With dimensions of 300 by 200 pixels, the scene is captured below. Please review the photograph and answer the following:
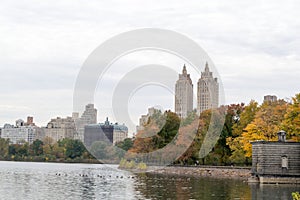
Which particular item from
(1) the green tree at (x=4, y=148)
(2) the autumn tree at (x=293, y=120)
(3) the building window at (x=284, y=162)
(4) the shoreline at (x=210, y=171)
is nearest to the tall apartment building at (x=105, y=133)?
(1) the green tree at (x=4, y=148)

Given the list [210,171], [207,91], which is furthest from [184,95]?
[210,171]

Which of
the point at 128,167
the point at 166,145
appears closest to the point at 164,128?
the point at 166,145

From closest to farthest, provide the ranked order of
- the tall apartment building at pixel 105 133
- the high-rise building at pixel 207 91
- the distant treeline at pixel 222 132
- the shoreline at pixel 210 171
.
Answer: the distant treeline at pixel 222 132
the shoreline at pixel 210 171
the high-rise building at pixel 207 91
the tall apartment building at pixel 105 133

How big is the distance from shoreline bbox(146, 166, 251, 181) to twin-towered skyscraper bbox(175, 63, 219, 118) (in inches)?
820

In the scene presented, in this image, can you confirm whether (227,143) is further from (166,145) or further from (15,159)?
(15,159)

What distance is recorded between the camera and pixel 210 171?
65.6m

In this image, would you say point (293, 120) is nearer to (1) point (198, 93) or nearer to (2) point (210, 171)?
(2) point (210, 171)

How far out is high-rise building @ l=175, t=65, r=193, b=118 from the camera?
321ft

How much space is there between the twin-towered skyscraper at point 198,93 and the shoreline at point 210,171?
20.8 meters

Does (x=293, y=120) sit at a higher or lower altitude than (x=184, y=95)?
lower

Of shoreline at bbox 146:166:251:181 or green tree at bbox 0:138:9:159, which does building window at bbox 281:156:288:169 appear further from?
green tree at bbox 0:138:9:159

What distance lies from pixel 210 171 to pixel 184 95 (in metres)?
39.9

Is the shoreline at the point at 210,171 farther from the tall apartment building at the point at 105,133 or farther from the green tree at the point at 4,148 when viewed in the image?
the green tree at the point at 4,148

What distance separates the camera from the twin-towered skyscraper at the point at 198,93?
96.6 meters
